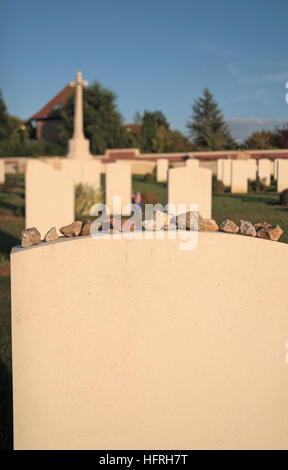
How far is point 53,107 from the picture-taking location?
148 feet

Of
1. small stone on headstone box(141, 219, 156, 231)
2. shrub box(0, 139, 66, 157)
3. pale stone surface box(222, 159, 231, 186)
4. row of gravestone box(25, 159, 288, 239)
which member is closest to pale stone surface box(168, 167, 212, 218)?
row of gravestone box(25, 159, 288, 239)

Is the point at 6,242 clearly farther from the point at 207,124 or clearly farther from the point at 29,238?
the point at 207,124

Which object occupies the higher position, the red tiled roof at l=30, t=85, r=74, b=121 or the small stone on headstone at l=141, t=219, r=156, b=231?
the red tiled roof at l=30, t=85, r=74, b=121

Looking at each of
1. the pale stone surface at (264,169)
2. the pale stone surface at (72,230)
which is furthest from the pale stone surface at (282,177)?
the pale stone surface at (72,230)

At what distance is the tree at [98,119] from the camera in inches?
1452

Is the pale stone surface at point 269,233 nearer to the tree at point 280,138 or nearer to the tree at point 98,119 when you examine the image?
the tree at point 280,138

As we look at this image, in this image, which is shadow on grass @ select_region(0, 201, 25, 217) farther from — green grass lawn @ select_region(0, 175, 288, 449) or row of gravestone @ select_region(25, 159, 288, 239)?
row of gravestone @ select_region(25, 159, 288, 239)

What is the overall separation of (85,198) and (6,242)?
2928 mm

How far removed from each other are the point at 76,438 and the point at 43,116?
147ft

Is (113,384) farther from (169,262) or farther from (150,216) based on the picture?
(150,216)

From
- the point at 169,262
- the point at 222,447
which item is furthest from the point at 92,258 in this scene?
the point at 222,447

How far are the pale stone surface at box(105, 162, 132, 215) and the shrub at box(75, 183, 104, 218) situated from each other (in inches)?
40.6

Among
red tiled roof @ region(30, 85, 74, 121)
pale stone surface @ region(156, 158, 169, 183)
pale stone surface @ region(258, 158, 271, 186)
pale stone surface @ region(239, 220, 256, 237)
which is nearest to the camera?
pale stone surface @ region(239, 220, 256, 237)

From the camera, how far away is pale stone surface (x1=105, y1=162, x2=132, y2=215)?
1035 cm
